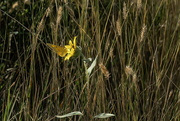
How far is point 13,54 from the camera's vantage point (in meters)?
1.51

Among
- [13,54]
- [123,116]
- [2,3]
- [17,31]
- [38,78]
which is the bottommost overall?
[123,116]

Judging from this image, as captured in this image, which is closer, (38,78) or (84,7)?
(84,7)

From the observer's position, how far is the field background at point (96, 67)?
1.08 metres

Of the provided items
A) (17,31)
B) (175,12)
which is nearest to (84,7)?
(17,31)

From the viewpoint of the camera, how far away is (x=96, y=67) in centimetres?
121

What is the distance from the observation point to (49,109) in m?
1.13

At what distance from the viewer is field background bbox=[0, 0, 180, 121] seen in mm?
1085

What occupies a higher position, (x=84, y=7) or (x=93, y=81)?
(x=84, y=7)

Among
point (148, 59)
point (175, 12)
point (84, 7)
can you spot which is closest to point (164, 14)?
point (175, 12)

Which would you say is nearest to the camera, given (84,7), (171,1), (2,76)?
(84,7)

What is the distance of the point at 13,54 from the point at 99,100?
2.30 ft

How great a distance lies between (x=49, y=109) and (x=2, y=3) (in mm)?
778

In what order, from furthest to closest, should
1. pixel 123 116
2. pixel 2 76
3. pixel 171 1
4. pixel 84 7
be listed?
pixel 171 1
pixel 2 76
pixel 84 7
pixel 123 116

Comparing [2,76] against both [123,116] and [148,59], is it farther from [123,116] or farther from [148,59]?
[148,59]
